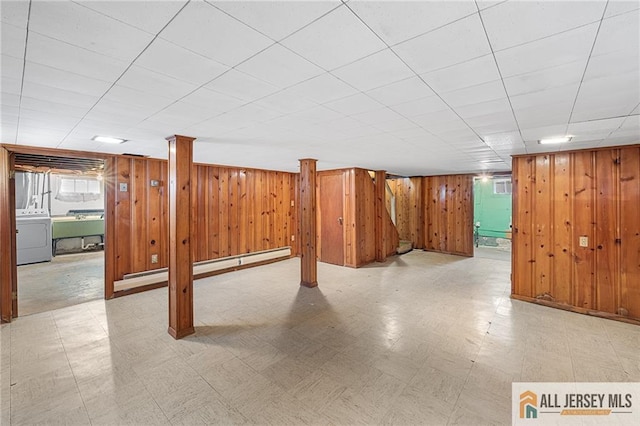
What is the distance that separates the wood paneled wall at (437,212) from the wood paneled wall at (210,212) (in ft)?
11.3

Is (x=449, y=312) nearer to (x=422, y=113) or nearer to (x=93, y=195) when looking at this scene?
(x=422, y=113)

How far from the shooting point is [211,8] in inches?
38.3

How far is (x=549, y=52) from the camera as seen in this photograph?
4.09ft

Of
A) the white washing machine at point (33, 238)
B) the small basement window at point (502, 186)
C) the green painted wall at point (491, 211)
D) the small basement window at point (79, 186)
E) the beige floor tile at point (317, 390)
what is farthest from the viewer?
the green painted wall at point (491, 211)

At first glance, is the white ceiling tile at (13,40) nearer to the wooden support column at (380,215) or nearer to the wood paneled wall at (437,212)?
the wooden support column at (380,215)

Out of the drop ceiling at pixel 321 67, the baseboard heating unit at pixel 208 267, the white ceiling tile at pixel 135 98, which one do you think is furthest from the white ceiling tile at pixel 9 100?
the baseboard heating unit at pixel 208 267

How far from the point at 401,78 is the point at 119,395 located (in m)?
2.94

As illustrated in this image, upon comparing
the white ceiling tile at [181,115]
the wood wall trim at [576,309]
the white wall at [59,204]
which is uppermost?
the white ceiling tile at [181,115]

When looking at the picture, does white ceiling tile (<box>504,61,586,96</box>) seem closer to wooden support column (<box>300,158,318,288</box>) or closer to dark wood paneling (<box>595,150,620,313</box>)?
dark wood paneling (<box>595,150,620,313</box>)

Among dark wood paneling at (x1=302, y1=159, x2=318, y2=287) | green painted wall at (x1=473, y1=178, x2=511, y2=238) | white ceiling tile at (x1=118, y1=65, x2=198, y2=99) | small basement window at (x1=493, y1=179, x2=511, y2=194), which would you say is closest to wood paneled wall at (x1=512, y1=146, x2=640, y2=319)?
dark wood paneling at (x1=302, y1=159, x2=318, y2=287)

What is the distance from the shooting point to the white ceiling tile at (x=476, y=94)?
64.0 inches

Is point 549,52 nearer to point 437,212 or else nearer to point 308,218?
point 308,218

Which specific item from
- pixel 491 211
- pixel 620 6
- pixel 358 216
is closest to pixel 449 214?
pixel 358 216

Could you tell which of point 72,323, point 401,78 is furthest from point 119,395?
point 401,78
